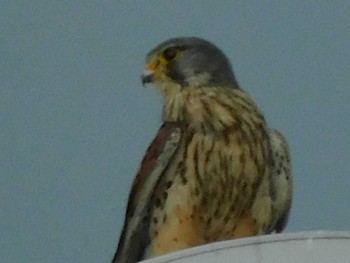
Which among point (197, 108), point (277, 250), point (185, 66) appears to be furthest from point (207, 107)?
point (277, 250)

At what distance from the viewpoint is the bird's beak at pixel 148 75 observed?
3281 mm

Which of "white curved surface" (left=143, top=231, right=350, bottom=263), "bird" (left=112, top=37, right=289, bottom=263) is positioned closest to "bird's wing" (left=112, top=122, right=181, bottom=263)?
"bird" (left=112, top=37, right=289, bottom=263)

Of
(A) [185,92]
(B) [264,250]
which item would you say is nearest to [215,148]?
(A) [185,92]

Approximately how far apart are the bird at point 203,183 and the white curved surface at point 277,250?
113 centimetres

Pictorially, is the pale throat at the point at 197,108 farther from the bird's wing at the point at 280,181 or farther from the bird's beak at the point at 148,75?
the bird's wing at the point at 280,181

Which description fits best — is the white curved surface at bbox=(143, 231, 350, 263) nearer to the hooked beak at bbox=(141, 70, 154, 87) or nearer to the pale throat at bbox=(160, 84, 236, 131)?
the pale throat at bbox=(160, 84, 236, 131)

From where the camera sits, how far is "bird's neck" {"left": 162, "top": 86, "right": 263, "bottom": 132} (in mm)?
3072

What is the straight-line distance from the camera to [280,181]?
10.3ft

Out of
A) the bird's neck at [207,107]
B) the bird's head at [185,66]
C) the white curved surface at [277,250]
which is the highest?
the bird's head at [185,66]

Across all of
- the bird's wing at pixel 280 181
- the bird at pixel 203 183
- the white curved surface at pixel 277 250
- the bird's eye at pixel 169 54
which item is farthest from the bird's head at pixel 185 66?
the white curved surface at pixel 277 250

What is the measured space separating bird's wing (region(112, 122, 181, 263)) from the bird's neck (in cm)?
7

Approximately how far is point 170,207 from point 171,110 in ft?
1.09

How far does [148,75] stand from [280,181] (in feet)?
1.65

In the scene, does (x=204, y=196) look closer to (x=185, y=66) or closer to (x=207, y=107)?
(x=207, y=107)
